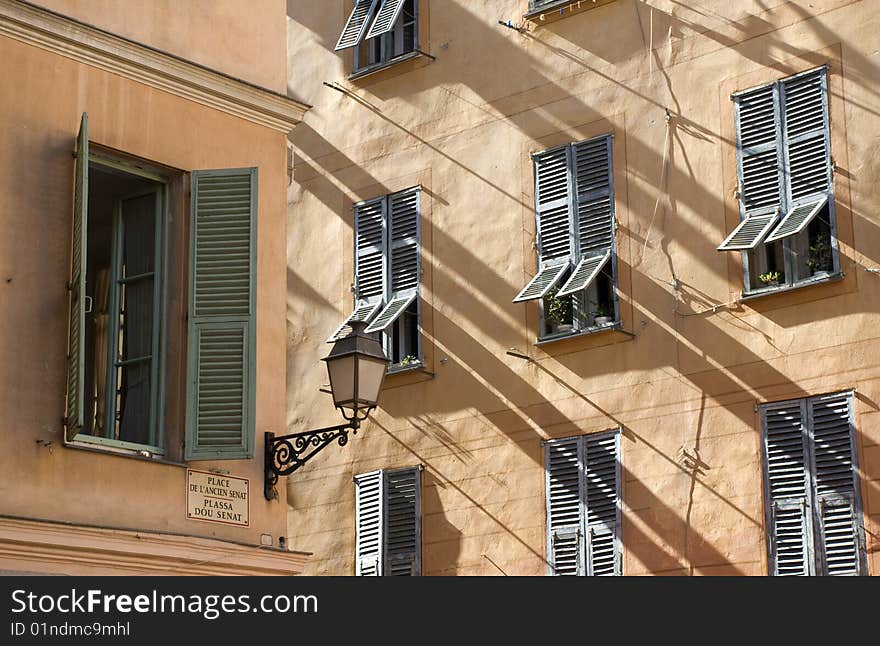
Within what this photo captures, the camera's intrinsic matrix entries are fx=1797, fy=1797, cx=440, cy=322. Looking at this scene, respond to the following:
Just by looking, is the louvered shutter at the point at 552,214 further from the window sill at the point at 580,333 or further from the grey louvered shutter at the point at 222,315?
the grey louvered shutter at the point at 222,315

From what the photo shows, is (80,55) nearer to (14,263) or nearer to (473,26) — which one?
(14,263)

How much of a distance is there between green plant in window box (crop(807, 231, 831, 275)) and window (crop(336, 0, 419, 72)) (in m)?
5.72

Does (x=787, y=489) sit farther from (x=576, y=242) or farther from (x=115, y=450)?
(x=115, y=450)

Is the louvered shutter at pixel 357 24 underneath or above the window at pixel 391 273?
above

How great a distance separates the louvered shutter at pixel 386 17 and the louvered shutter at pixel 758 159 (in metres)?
4.40

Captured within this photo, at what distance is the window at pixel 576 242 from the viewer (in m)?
18.1

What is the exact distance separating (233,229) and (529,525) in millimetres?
7212

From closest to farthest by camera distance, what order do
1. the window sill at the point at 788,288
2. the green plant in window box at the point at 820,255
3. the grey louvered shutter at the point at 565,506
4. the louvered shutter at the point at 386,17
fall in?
the window sill at the point at 788,288 → the green plant in window box at the point at 820,255 → the grey louvered shutter at the point at 565,506 → the louvered shutter at the point at 386,17

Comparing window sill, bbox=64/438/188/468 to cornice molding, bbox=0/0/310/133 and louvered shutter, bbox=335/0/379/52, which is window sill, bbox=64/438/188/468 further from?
louvered shutter, bbox=335/0/379/52

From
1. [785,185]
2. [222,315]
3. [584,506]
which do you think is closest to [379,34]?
[785,185]

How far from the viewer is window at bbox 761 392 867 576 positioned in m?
15.9

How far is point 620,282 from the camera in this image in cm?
1797

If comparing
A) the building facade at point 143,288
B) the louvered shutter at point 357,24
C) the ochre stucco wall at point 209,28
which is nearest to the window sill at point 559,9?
the louvered shutter at point 357,24
